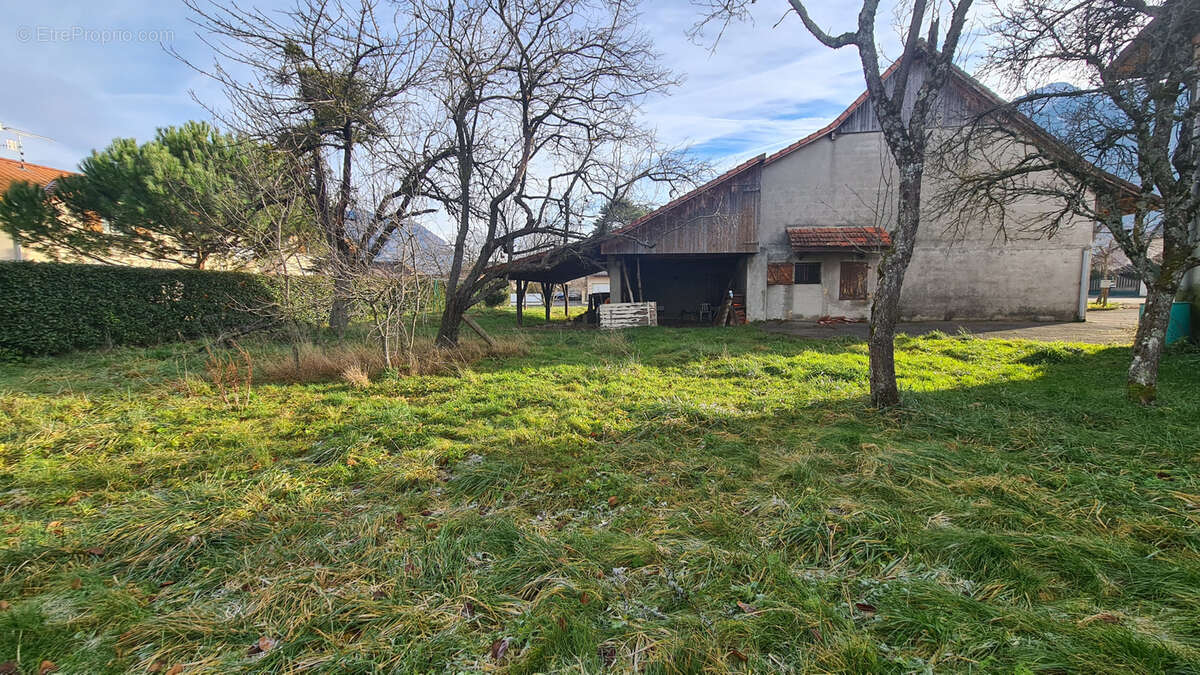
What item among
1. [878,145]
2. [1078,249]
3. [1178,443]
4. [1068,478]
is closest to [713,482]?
[1068,478]

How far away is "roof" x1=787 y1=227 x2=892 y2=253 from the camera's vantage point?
13.7m

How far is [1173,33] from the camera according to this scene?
5.11 metres

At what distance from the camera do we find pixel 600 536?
109 inches

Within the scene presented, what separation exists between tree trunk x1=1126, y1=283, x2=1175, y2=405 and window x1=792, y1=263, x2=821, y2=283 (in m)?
9.45

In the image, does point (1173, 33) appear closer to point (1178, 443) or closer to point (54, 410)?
point (1178, 443)

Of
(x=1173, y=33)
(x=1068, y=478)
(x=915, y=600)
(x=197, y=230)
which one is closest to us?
(x=915, y=600)

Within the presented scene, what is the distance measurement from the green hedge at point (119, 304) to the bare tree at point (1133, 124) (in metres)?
11.0

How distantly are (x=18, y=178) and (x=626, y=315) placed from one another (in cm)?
2530

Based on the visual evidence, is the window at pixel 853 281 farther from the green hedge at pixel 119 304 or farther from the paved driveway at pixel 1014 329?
the green hedge at pixel 119 304

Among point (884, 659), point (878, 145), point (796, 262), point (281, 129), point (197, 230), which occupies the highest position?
point (878, 145)

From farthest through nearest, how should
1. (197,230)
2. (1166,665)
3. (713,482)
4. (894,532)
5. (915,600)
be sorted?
(197,230) → (713,482) → (894,532) → (915,600) → (1166,665)

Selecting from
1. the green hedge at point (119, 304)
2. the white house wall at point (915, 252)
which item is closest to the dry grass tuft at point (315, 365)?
the green hedge at point (119, 304)

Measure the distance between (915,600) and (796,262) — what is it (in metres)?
14.1

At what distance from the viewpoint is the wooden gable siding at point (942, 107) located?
1363 cm
